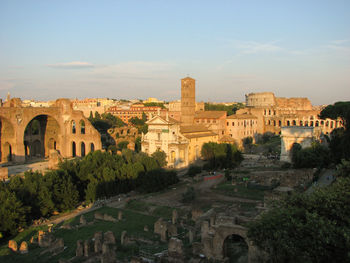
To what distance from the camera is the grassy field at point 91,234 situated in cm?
1641

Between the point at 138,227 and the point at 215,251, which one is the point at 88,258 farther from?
the point at 215,251

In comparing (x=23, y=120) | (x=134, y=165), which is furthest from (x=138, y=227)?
(x=23, y=120)

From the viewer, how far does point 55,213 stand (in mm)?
26938

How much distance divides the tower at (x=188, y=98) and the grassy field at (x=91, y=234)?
101 feet

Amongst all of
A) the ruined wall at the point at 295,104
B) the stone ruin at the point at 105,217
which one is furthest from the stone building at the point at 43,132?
the ruined wall at the point at 295,104

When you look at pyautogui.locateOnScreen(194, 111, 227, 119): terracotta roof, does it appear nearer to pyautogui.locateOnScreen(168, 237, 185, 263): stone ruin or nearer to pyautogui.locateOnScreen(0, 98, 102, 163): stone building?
pyautogui.locateOnScreen(0, 98, 102, 163): stone building

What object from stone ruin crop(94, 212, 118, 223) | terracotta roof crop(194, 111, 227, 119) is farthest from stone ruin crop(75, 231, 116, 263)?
terracotta roof crop(194, 111, 227, 119)

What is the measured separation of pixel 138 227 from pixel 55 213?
391 inches

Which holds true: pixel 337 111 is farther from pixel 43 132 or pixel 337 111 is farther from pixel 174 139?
pixel 43 132

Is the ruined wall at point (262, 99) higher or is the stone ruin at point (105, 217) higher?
the ruined wall at point (262, 99)

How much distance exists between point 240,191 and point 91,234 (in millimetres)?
11696

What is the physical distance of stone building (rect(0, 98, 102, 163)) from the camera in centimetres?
4603

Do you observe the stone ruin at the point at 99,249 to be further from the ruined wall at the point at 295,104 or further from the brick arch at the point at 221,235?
the ruined wall at the point at 295,104

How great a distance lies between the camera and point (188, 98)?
53.5m
